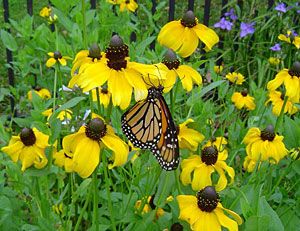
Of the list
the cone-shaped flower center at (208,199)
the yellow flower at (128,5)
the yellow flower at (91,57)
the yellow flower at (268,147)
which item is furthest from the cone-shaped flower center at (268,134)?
the yellow flower at (128,5)

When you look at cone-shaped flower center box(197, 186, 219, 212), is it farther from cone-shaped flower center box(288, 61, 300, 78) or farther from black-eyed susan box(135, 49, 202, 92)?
cone-shaped flower center box(288, 61, 300, 78)

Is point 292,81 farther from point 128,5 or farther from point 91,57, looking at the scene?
point 128,5

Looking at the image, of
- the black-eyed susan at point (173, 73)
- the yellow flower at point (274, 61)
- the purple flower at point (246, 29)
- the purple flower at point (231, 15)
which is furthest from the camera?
the purple flower at point (231, 15)

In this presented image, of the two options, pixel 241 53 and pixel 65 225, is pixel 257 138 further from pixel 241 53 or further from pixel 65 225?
pixel 241 53

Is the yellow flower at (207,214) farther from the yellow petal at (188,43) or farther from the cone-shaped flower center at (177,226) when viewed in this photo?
the yellow petal at (188,43)

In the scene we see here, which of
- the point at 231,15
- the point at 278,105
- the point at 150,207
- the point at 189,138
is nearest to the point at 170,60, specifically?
the point at 189,138

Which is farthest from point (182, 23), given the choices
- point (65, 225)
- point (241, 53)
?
point (241, 53)
